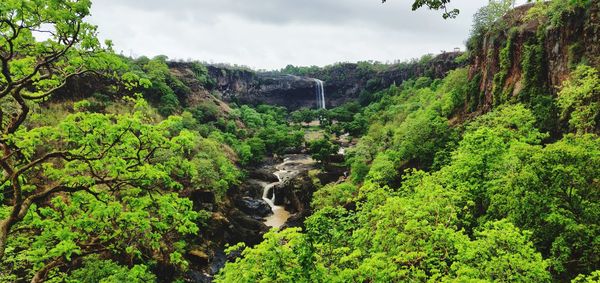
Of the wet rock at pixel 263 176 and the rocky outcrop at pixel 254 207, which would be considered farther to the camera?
the wet rock at pixel 263 176

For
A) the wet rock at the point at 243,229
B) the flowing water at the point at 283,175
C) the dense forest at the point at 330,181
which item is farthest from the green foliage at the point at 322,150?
the wet rock at the point at 243,229

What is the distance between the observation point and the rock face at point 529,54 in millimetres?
27000

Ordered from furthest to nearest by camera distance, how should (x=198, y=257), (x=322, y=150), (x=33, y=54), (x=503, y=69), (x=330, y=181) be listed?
(x=322, y=150) → (x=330, y=181) → (x=503, y=69) → (x=198, y=257) → (x=33, y=54)

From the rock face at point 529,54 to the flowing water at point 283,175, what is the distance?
91.5 feet

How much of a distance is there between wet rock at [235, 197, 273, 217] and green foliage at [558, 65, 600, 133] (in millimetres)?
37274

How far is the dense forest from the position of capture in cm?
1014

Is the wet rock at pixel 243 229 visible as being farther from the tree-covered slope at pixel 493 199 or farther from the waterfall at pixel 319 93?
the waterfall at pixel 319 93

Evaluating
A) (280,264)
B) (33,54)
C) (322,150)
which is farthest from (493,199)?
(322,150)

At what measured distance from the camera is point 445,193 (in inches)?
735

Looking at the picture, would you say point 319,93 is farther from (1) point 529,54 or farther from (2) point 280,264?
(2) point 280,264

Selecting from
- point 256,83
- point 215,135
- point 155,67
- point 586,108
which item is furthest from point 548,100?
point 256,83

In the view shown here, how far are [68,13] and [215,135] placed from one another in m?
58.6

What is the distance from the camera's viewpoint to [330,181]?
57750mm

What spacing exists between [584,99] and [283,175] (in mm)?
47723
